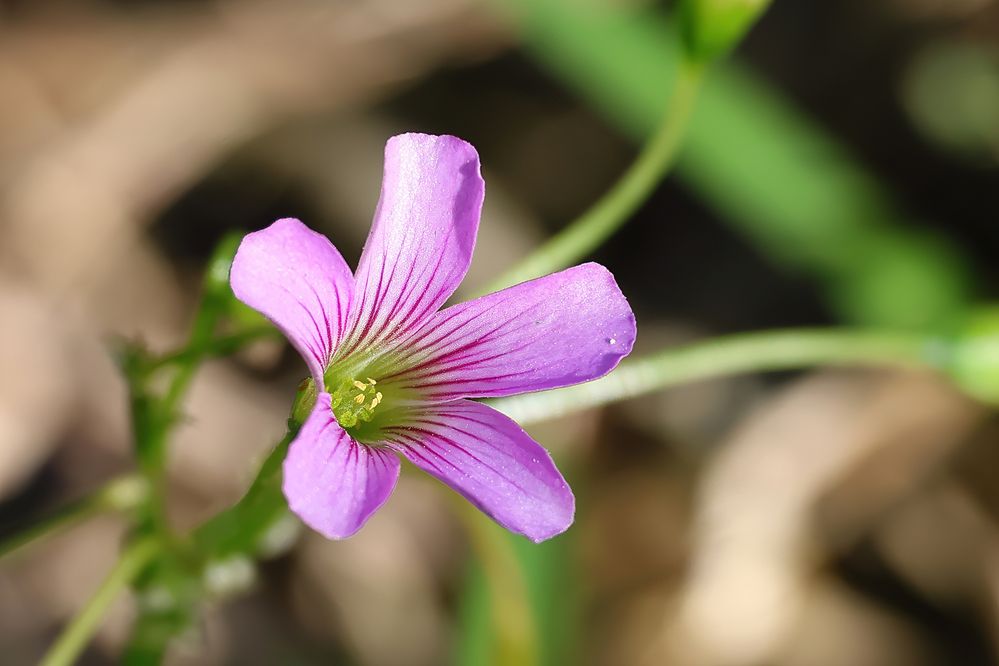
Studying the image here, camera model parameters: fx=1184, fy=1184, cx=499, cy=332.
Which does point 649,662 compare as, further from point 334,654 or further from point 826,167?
point 826,167

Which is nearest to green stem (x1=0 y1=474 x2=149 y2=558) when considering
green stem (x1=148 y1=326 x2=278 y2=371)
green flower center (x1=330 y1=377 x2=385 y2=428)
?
green stem (x1=148 y1=326 x2=278 y2=371)

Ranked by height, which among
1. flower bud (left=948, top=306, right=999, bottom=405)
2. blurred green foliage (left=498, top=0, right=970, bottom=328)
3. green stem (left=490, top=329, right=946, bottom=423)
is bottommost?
green stem (left=490, top=329, right=946, bottom=423)

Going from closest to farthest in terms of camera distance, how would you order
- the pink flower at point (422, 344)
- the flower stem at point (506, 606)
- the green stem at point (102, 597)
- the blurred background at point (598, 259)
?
the pink flower at point (422, 344) < the green stem at point (102, 597) < the flower stem at point (506, 606) < the blurred background at point (598, 259)

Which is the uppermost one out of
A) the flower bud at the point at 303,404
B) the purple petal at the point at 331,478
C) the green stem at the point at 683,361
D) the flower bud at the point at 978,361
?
the flower bud at the point at 978,361

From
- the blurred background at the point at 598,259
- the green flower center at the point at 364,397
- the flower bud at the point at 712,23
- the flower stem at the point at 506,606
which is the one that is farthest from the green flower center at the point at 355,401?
the blurred background at the point at 598,259

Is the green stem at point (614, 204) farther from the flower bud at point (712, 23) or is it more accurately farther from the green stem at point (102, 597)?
the green stem at point (102, 597)

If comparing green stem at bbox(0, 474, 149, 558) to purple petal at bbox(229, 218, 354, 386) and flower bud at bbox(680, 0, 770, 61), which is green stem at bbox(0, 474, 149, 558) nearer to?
purple petal at bbox(229, 218, 354, 386)

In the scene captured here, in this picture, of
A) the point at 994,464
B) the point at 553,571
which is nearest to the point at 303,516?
the point at 553,571
